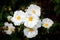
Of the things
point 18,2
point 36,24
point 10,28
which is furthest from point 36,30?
point 18,2

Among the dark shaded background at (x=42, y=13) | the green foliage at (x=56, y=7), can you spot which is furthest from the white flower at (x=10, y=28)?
the green foliage at (x=56, y=7)

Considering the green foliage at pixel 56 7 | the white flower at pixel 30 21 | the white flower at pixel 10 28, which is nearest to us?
the white flower at pixel 30 21

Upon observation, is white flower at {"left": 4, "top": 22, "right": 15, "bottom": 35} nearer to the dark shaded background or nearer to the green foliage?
the dark shaded background

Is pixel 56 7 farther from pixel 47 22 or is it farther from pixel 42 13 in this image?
pixel 47 22

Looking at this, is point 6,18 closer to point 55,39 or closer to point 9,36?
point 9,36

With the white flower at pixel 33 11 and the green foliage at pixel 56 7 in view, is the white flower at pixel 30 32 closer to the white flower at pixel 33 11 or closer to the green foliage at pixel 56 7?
the white flower at pixel 33 11

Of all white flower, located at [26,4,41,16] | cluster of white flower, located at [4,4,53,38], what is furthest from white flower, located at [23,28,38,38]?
white flower, located at [26,4,41,16]
